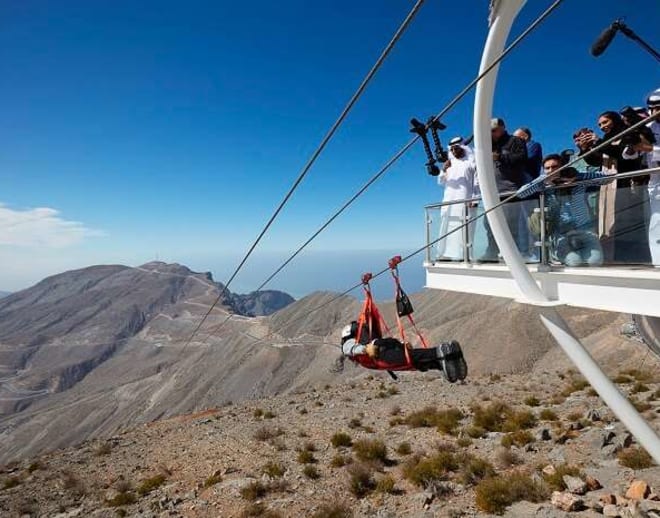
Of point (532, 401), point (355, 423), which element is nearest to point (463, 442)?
point (355, 423)

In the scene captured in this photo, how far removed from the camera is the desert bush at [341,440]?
1752 centimetres

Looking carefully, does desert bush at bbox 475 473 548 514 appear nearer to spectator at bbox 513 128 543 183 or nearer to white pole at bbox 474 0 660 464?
white pole at bbox 474 0 660 464

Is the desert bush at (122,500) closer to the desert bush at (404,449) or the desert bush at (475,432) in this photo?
the desert bush at (404,449)

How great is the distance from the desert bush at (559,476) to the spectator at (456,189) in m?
6.85

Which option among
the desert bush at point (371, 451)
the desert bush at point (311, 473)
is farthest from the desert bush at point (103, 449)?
the desert bush at point (371, 451)

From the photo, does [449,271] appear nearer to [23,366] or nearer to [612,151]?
[612,151]

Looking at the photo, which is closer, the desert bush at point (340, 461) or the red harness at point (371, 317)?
the red harness at point (371, 317)

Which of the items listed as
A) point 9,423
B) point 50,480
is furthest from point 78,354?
point 50,480

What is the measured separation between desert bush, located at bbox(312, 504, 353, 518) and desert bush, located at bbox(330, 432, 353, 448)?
5.37 m

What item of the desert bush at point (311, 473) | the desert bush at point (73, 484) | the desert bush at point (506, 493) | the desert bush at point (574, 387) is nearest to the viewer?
the desert bush at point (506, 493)

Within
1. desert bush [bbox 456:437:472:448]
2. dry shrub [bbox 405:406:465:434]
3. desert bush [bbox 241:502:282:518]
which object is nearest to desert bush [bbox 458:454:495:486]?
desert bush [bbox 456:437:472:448]

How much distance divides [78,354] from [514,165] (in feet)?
603

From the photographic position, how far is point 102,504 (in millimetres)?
14945

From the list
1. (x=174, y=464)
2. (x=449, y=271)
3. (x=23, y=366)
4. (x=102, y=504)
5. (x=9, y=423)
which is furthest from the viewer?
(x=23, y=366)
